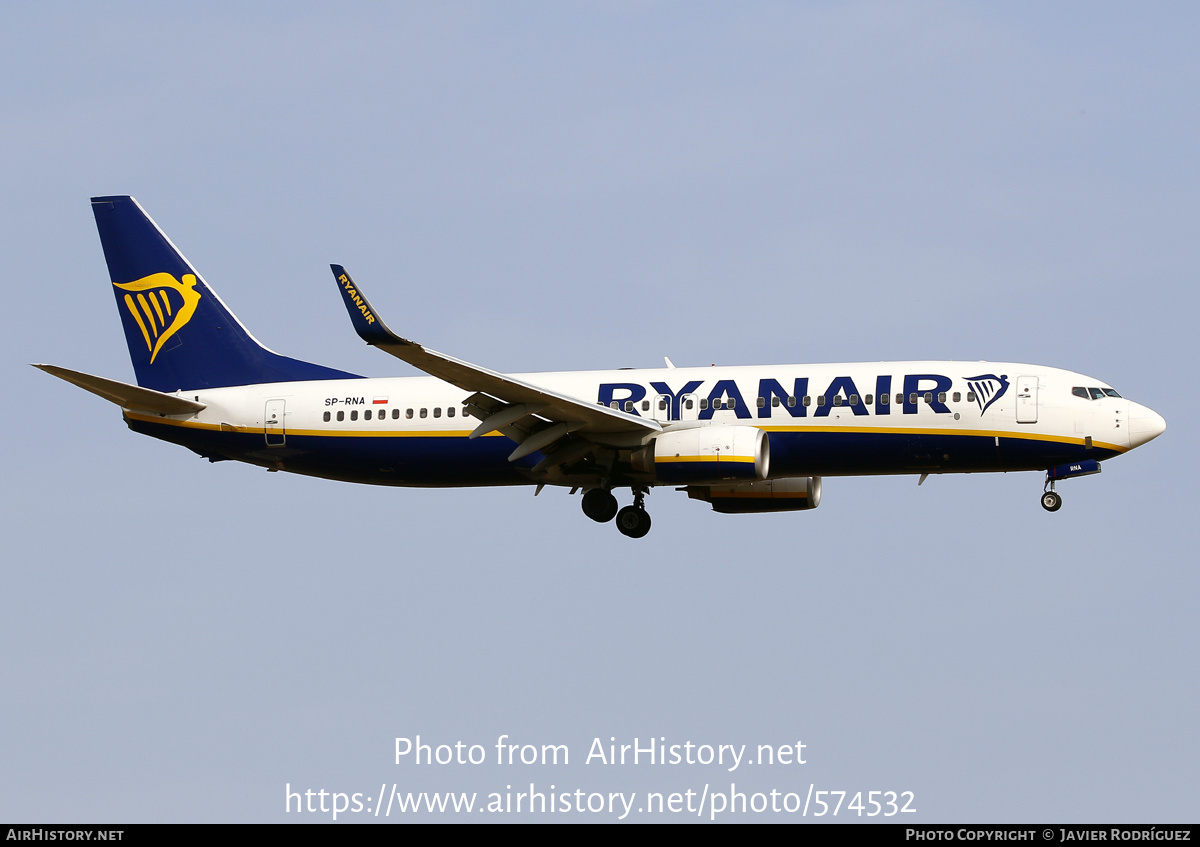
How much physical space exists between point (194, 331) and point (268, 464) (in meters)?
5.18

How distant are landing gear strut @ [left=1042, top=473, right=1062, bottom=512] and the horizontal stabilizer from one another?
2430cm

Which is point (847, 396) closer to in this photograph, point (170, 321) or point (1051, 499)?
point (1051, 499)

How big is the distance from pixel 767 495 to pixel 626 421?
6.69m

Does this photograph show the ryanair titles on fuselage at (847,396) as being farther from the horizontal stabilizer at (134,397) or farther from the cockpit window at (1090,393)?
the horizontal stabilizer at (134,397)

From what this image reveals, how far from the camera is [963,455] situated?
40.5 metres

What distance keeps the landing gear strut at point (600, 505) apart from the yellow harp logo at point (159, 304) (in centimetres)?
1434

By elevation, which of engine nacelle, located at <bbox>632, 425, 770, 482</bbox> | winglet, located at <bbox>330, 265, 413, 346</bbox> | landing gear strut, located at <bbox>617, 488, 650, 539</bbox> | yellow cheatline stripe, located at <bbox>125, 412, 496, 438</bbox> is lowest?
landing gear strut, located at <bbox>617, 488, 650, 539</bbox>

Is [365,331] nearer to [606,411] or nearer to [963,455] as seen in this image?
[606,411]

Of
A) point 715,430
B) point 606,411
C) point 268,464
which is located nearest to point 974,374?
point 715,430

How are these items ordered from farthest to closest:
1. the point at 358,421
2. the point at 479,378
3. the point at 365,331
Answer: the point at 358,421 → the point at 479,378 → the point at 365,331

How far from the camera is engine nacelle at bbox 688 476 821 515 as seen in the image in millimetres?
44969

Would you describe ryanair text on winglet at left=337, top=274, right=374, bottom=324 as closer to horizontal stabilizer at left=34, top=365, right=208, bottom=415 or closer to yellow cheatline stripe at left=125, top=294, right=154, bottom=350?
horizontal stabilizer at left=34, top=365, right=208, bottom=415

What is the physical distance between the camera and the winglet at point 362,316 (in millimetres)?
35031

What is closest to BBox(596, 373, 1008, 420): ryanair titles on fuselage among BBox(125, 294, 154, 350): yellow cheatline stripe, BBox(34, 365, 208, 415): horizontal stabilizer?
BBox(34, 365, 208, 415): horizontal stabilizer
